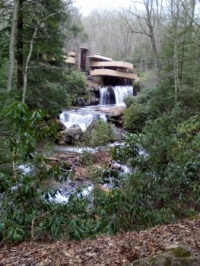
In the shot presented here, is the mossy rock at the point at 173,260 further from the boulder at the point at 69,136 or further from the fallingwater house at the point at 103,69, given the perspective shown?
the fallingwater house at the point at 103,69

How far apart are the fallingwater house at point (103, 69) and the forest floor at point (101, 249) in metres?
21.9

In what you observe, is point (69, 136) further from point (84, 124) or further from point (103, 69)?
point (103, 69)

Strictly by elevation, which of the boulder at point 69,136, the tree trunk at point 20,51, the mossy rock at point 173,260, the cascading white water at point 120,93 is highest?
the tree trunk at point 20,51

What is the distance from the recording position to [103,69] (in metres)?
24.2

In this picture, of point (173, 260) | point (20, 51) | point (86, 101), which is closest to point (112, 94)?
point (86, 101)

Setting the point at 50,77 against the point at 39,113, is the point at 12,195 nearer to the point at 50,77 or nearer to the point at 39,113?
the point at 39,113

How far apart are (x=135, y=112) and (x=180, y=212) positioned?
10531mm

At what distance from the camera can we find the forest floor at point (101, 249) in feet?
7.71

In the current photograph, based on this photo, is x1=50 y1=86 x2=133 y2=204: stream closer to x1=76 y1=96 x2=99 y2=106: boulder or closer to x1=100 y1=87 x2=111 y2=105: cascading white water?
x1=100 y1=87 x2=111 y2=105: cascading white water

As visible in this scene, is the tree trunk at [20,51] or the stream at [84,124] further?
the tree trunk at [20,51]

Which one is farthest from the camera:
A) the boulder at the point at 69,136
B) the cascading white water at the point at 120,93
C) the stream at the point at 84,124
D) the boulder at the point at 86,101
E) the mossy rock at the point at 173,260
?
the cascading white water at the point at 120,93

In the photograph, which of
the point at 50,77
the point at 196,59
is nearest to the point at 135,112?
the point at 196,59

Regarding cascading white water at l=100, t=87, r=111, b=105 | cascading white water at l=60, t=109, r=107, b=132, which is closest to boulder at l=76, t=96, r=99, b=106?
cascading white water at l=100, t=87, r=111, b=105

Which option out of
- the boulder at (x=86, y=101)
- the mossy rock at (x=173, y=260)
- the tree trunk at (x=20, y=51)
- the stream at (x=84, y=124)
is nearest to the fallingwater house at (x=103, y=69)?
the stream at (x=84, y=124)
